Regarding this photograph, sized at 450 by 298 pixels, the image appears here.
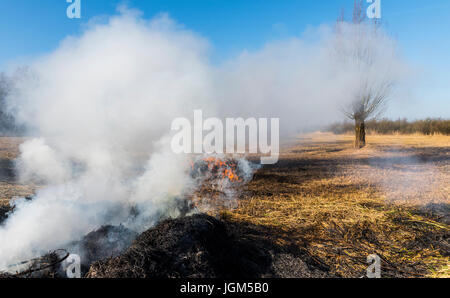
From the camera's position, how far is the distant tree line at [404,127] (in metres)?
25.3

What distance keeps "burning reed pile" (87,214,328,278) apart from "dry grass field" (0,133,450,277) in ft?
1.62

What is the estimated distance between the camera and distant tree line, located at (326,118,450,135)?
2531 cm

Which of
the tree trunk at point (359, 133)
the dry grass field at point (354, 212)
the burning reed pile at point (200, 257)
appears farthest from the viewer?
the tree trunk at point (359, 133)

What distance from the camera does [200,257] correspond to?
9.86ft

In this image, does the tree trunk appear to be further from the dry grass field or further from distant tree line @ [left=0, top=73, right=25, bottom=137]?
distant tree line @ [left=0, top=73, right=25, bottom=137]
